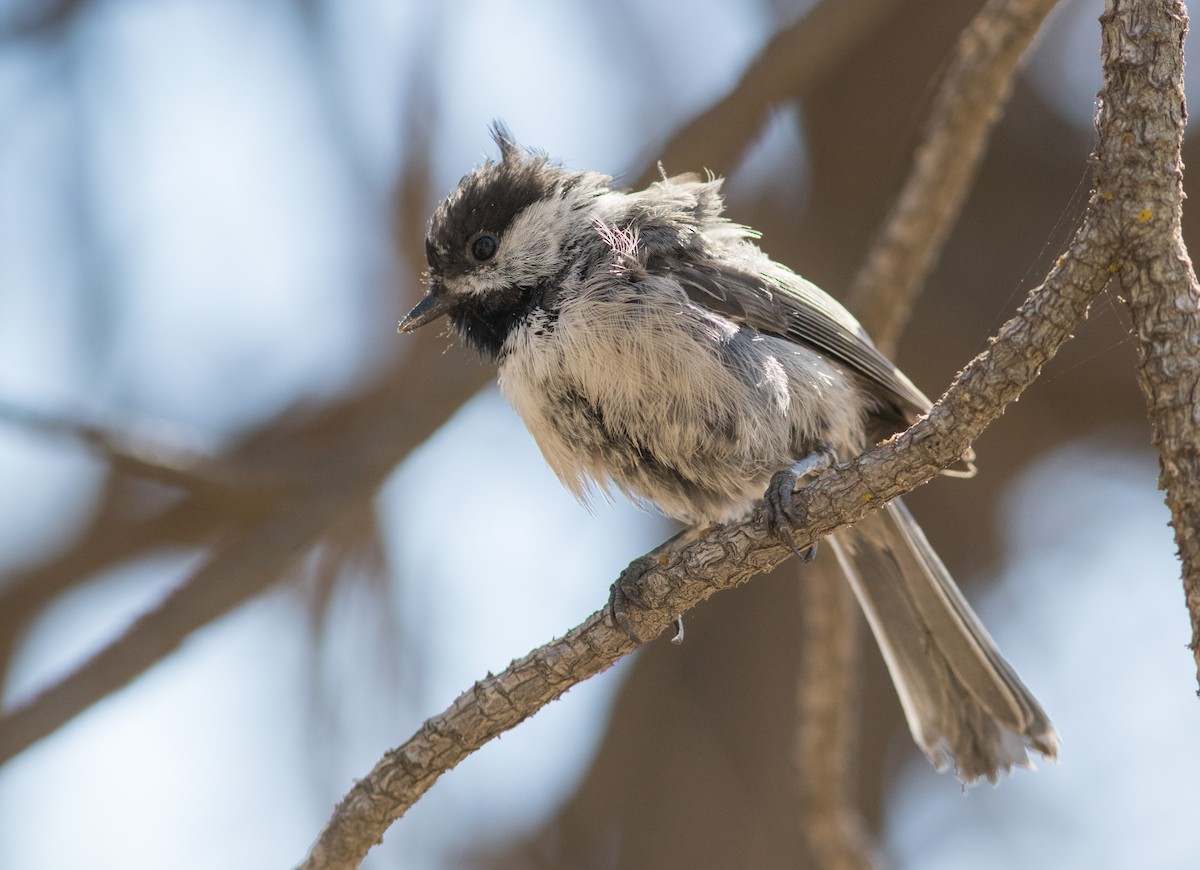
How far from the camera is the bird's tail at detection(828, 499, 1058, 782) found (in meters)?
3.31

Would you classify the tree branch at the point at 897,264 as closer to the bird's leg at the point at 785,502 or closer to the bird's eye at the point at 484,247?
the bird's leg at the point at 785,502

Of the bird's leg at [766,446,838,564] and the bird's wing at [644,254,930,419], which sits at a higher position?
the bird's wing at [644,254,930,419]

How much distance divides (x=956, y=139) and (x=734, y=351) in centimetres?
108

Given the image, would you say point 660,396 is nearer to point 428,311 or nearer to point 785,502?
point 785,502

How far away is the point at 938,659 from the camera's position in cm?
345

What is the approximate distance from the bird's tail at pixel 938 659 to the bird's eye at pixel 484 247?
1425 millimetres

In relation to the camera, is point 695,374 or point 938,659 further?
point 938,659

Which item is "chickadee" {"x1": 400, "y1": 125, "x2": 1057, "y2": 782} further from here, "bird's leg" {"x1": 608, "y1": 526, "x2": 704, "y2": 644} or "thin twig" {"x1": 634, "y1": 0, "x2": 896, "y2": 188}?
"thin twig" {"x1": 634, "y1": 0, "x2": 896, "y2": 188}

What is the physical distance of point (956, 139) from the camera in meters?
3.55

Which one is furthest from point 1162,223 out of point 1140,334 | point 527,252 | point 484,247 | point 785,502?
point 484,247

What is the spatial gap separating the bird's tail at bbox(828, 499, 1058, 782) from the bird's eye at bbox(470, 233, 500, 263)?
1425 millimetres

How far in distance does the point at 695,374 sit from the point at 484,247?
916 millimetres

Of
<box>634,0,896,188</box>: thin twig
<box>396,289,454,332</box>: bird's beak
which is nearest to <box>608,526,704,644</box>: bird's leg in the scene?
<box>396,289,454,332</box>: bird's beak

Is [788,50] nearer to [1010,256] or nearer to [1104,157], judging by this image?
[1010,256]
